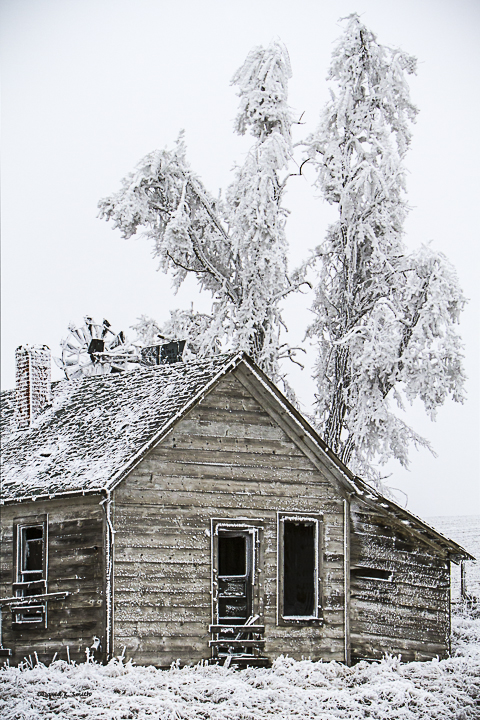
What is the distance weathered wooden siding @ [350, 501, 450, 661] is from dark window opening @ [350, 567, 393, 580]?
6 centimetres

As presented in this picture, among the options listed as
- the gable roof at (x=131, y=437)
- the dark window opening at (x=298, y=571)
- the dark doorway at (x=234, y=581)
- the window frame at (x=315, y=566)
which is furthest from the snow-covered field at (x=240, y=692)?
the gable roof at (x=131, y=437)

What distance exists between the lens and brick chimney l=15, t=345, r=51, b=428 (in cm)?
2188

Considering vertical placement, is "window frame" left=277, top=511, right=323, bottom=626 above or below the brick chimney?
below

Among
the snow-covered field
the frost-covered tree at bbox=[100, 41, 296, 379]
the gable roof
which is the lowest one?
the snow-covered field

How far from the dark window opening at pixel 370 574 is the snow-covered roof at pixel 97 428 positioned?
4.69m

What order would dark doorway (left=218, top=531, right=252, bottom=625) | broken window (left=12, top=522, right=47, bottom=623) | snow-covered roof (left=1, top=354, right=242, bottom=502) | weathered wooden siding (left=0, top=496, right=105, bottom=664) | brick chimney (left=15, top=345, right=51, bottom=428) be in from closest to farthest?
weathered wooden siding (left=0, top=496, right=105, bottom=664) → snow-covered roof (left=1, top=354, right=242, bottom=502) → dark doorway (left=218, top=531, right=252, bottom=625) → broken window (left=12, top=522, right=47, bottom=623) → brick chimney (left=15, top=345, right=51, bottom=428)

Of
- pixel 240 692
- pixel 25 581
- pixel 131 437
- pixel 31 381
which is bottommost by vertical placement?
pixel 240 692

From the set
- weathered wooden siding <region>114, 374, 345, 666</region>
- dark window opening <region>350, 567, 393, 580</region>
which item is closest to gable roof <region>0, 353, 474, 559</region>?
weathered wooden siding <region>114, 374, 345, 666</region>

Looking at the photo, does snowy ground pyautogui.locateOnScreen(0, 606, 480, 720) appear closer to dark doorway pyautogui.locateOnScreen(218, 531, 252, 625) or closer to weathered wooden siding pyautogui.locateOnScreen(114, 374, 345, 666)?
weathered wooden siding pyautogui.locateOnScreen(114, 374, 345, 666)

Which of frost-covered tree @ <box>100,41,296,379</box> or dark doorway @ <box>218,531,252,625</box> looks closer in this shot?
dark doorway @ <box>218,531,252,625</box>

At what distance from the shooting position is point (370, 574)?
1956cm

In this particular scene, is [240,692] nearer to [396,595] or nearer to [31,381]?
[396,595]

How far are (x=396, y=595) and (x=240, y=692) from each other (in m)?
4.58

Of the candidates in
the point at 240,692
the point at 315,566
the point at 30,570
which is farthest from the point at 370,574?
the point at 30,570
